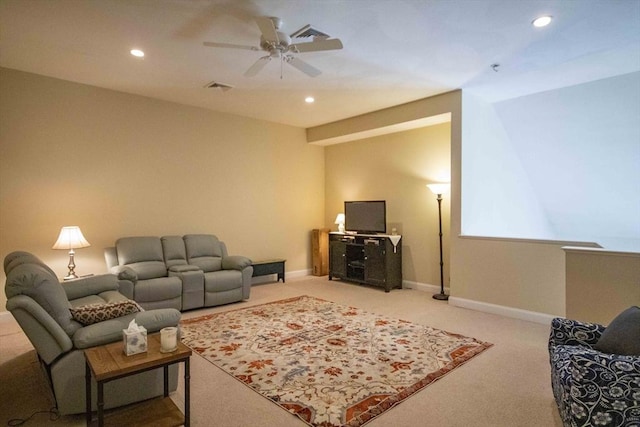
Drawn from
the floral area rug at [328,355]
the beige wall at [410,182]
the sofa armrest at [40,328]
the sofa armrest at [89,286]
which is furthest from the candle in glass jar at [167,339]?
the beige wall at [410,182]

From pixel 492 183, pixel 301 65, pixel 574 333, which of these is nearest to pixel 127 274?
pixel 301 65

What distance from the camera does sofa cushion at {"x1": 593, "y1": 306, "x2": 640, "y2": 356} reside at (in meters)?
1.86

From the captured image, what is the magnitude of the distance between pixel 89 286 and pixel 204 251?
6.37ft

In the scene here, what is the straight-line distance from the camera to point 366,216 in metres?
6.54

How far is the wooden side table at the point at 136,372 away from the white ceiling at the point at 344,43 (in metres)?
2.63

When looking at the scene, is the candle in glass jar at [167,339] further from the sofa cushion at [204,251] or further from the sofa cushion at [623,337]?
the sofa cushion at [204,251]

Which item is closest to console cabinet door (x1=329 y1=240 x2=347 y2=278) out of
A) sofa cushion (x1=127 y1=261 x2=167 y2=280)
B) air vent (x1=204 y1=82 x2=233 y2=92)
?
sofa cushion (x1=127 y1=261 x2=167 y2=280)

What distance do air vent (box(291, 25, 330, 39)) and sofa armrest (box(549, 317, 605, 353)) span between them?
10.1 ft

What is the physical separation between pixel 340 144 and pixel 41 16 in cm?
523

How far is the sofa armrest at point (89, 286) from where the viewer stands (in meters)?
3.55

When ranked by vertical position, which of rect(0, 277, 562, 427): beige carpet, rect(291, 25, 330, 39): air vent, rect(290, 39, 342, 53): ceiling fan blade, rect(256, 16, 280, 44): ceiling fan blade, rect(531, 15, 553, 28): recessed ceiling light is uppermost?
rect(291, 25, 330, 39): air vent

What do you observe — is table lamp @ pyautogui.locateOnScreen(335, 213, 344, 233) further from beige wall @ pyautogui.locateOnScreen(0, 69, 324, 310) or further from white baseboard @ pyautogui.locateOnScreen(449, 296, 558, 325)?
white baseboard @ pyautogui.locateOnScreen(449, 296, 558, 325)

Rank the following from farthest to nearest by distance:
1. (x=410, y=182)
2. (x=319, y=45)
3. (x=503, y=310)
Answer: (x=410, y=182), (x=503, y=310), (x=319, y=45)

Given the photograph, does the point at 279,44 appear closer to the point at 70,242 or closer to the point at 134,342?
the point at 134,342
